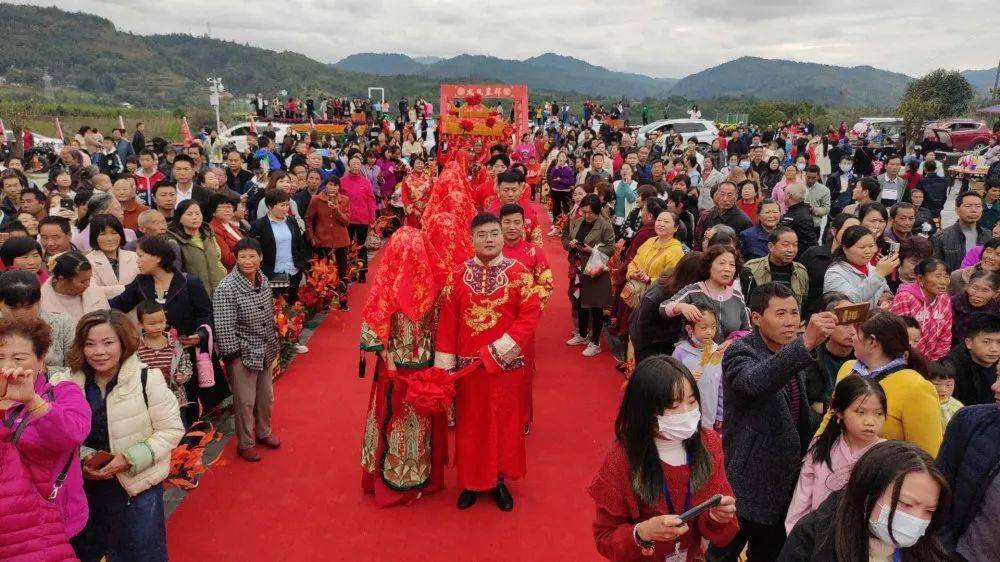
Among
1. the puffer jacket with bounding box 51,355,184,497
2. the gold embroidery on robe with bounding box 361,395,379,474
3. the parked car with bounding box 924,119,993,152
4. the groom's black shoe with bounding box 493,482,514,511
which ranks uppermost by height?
the parked car with bounding box 924,119,993,152

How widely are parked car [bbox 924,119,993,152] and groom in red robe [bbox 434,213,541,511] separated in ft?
68.2

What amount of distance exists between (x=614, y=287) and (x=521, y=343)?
8.25 feet

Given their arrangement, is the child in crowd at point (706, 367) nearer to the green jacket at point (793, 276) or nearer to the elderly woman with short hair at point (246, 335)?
the green jacket at point (793, 276)

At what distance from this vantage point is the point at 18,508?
7.14 feet

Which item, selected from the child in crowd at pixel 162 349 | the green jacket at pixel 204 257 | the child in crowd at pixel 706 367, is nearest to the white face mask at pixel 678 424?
the child in crowd at pixel 706 367

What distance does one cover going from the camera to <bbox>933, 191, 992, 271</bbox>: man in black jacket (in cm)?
512

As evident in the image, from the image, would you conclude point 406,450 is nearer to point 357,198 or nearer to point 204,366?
point 204,366

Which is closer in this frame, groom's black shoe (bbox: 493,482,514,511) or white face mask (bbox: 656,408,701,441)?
white face mask (bbox: 656,408,701,441)

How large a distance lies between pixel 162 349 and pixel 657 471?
111 inches

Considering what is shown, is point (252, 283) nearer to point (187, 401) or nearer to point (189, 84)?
point (187, 401)

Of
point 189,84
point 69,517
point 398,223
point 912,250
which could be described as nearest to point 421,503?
point 69,517

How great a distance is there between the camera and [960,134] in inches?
803

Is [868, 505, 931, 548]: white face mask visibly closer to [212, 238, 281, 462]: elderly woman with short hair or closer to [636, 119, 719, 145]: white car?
[212, 238, 281, 462]: elderly woman with short hair

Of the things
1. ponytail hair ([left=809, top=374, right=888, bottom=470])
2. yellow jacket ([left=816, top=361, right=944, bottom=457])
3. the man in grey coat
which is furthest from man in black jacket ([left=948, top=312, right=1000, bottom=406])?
ponytail hair ([left=809, top=374, right=888, bottom=470])
